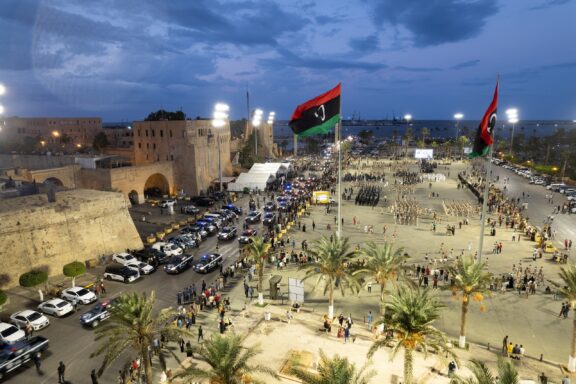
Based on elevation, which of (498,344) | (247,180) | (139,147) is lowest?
(498,344)

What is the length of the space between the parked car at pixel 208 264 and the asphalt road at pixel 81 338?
1.20 ft

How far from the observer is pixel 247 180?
55469mm

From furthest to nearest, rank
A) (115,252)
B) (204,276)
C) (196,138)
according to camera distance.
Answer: (196,138) → (115,252) → (204,276)

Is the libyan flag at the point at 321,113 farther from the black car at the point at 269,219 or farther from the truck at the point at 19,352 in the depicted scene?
the black car at the point at 269,219

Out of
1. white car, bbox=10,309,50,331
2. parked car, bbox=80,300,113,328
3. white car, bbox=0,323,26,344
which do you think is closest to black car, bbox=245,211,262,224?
parked car, bbox=80,300,113,328

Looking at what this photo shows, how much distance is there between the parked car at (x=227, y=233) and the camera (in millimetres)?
33812

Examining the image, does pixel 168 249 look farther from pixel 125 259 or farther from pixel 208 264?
pixel 208 264

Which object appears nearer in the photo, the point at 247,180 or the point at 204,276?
the point at 204,276

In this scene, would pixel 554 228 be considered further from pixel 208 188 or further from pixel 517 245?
pixel 208 188

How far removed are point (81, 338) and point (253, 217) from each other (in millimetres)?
22684

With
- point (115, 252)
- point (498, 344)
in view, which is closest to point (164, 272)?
point (115, 252)

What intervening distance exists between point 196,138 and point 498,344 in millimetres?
45172

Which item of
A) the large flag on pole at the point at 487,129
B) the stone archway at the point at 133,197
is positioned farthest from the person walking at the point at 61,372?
the stone archway at the point at 133,197

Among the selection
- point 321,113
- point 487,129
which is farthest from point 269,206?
point 487,129
